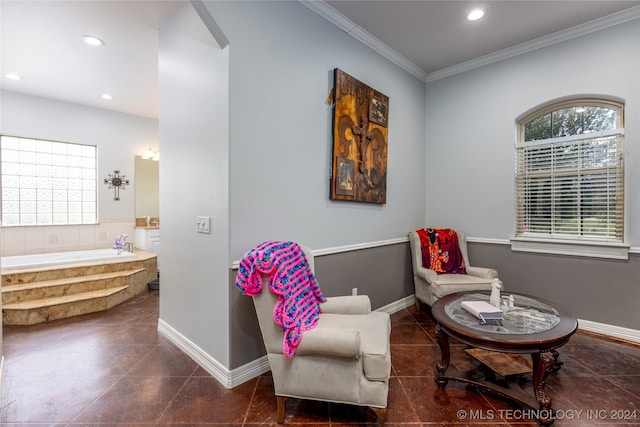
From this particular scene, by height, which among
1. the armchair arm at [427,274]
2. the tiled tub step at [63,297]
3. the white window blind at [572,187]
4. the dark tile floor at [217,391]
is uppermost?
the white window blind at [572,187]

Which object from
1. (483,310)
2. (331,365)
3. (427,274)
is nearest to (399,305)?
(427,274)

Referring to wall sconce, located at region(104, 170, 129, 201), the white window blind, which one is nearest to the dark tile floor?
the white window blind

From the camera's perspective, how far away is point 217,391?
1.97m

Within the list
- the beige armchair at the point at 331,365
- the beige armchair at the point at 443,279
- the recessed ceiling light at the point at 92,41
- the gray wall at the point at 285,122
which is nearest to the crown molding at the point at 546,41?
the gray wall at the point at 285,122

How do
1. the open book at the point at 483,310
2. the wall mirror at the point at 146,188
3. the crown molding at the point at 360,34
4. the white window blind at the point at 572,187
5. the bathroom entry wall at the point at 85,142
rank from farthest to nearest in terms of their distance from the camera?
the wall mirror at the point at 146,188 → the bathroom entry wall at the point at 85,142 → the white window blind at the point at 572,187 → the crown molding at the point at 360,34 → the open book at the point at 483,310

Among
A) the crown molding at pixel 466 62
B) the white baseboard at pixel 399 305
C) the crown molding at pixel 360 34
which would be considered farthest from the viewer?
the white baseboard at pixel 399 305

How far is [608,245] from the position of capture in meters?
2.81

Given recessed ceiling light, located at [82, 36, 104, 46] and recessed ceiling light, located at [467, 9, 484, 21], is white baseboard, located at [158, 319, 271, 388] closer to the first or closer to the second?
recessed ceiling light, located at [82, 36, 104, 46]

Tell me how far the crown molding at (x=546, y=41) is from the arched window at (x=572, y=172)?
0.66 metres

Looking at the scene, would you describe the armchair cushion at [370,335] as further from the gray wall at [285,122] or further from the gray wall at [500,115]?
the gray wall at [500,115]

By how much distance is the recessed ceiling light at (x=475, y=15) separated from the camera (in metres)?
2.64

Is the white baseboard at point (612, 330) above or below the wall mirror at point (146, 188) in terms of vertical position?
below

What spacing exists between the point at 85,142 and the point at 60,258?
A: 1.89 meters

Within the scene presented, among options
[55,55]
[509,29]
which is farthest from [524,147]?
[55,55]
